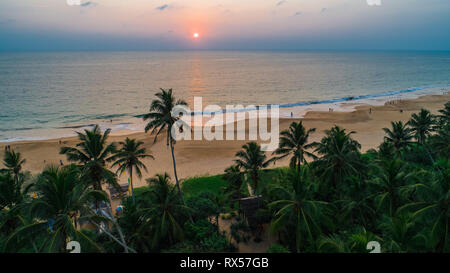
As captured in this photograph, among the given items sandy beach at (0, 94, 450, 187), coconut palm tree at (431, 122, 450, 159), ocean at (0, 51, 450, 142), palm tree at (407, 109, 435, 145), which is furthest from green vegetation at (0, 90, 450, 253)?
ocean at (0, 51, 450, 142)

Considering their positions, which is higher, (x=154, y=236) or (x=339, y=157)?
(x=339, y=157)

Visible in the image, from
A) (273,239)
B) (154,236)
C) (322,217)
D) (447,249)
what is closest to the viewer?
(447,249)

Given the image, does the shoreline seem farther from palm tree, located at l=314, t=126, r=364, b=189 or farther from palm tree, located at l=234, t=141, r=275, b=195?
palm tree, located at l=314, t=126, r=364, b=189

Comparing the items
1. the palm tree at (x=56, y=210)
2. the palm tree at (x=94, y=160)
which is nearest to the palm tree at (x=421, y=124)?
the palm tree at (x=94, y=160)

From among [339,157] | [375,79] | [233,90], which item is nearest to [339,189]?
[339,157]

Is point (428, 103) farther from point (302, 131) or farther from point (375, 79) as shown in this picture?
point (302, 131)

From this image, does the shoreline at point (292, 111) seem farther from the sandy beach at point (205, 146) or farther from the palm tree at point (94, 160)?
the palm tree at point (94, 160)

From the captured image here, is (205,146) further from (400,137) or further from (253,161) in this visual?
(400,137)
